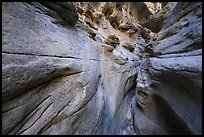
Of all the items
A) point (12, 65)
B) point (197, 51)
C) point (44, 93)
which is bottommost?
point (44, 93)

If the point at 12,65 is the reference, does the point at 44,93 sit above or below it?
below

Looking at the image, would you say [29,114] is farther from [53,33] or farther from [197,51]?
[197,51]

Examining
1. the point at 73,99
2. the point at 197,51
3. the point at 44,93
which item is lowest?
the point at 73,99

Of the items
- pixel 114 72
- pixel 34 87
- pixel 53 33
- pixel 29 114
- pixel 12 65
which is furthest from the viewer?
pixel 114 72

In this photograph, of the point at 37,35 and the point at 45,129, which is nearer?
the point at 45,129

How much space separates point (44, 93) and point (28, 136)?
72 cm

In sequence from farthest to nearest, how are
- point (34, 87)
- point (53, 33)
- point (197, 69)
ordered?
1. point (53, 33)
2. point (197, 69)
3. point (34, 87)

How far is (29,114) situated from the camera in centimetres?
219

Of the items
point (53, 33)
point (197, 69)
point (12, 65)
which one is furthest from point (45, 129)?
point (197, 69)

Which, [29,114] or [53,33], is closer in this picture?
[29,114]

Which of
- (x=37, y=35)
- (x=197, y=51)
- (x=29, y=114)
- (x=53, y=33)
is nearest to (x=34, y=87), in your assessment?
(x=29, y=114)

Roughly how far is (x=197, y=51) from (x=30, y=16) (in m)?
3.77

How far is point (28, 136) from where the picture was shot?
81.1 inches

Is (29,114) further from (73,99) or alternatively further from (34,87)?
(73,99)
